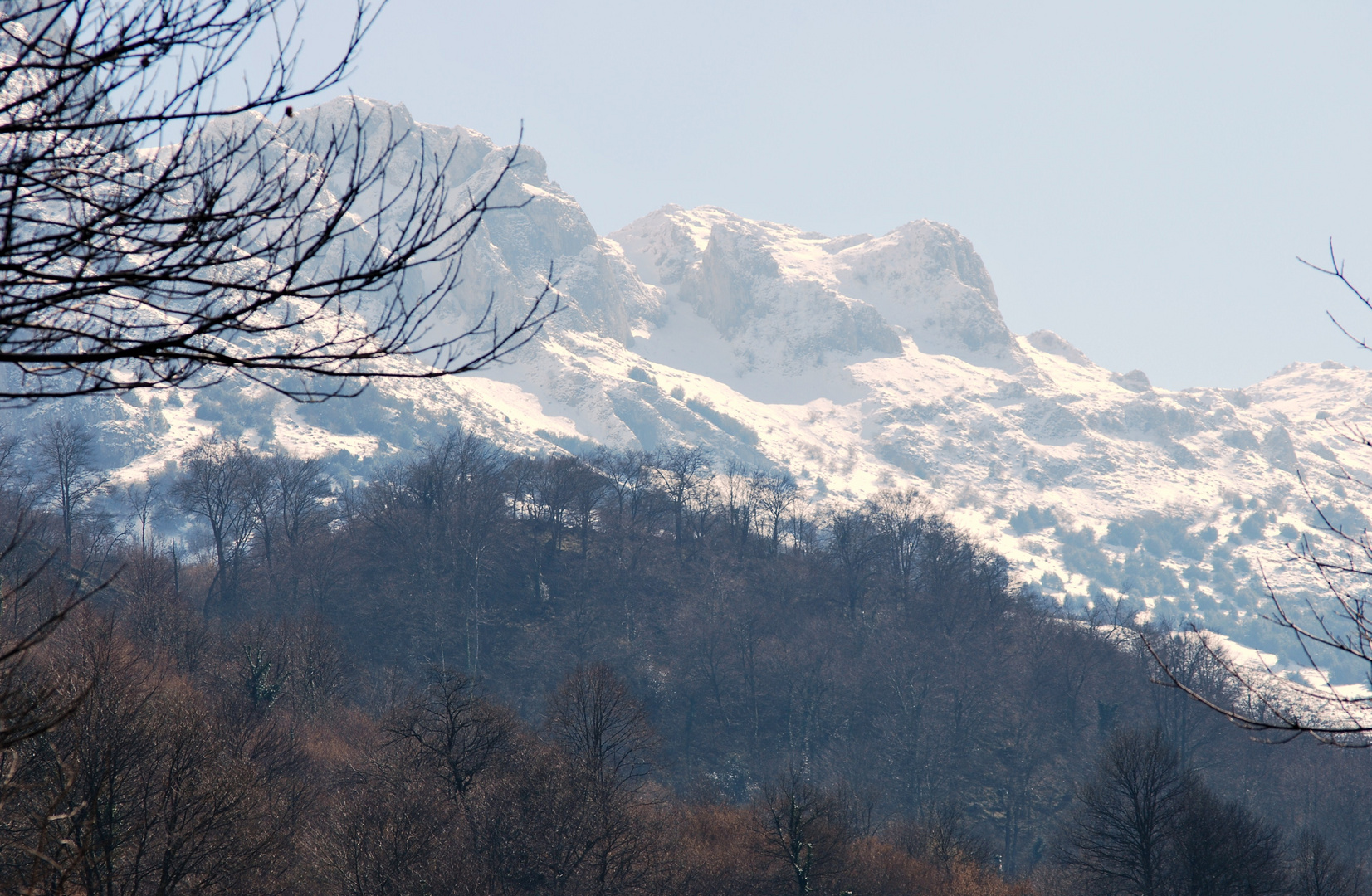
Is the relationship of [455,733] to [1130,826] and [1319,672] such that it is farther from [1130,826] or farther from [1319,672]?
[1319,672]

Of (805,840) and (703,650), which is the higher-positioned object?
(703,650)

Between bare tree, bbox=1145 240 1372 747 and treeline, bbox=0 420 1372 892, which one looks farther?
treeline, bbox=0 420 1372 892

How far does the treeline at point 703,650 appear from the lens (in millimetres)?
53844

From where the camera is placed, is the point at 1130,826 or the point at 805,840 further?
the point at 805,840

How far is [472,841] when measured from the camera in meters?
34.9

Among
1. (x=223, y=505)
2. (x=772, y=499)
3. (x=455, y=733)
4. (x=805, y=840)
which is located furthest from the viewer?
(x=772, y=499)

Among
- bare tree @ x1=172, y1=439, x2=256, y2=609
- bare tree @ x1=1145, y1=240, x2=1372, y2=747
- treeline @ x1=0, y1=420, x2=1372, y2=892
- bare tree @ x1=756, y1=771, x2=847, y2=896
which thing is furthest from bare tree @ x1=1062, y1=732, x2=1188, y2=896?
bare tree @ x1=172, y1=439, x2=256, y2=609

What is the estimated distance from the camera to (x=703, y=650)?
74.0 meters

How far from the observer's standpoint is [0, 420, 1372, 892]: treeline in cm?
5384

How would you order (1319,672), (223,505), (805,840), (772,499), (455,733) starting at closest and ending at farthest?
(1319,672)
(455,733)
(805,840)
(223,505)
(772,499)

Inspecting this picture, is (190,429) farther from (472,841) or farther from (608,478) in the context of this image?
(472,841)

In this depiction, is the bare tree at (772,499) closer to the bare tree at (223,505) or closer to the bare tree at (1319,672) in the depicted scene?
the bare tree at (1319,672)

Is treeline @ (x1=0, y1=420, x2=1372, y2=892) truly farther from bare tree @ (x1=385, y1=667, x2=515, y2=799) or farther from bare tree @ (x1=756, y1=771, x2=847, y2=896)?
bare tree @ (x1=385, y1=667, x2=515, y2=799)

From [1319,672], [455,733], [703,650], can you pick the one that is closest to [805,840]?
[455,733]
